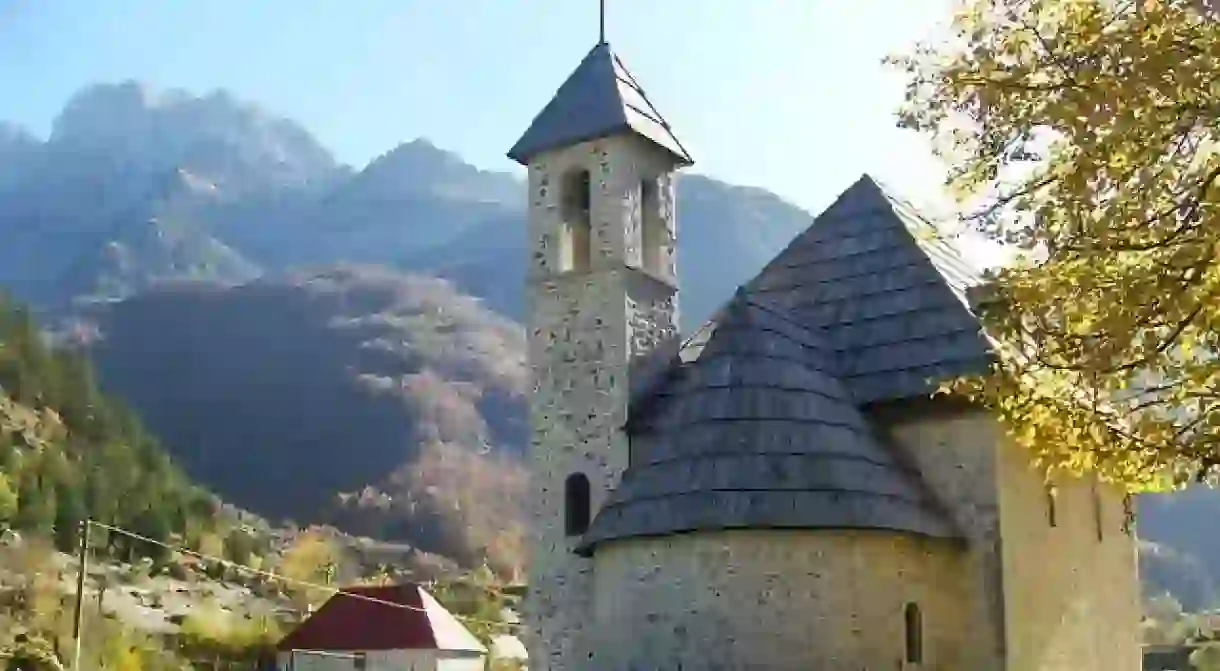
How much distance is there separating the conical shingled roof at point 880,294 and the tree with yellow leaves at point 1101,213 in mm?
6028

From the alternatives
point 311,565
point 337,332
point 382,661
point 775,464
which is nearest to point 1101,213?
point 775,464

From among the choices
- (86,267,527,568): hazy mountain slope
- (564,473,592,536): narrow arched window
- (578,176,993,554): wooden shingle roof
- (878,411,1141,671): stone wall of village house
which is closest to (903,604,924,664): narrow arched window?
(878,411,1141,671): stone wall of village house

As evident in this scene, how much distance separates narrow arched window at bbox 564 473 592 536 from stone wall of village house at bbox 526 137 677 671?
80 mm

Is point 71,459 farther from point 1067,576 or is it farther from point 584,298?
point 1067,576

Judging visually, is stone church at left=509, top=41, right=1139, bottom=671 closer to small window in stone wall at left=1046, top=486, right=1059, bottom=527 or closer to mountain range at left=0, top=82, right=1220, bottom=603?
small window in stone wall at left=1046, top=486, right=1059, bottom=527

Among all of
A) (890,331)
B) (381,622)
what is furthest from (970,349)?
(381,622)

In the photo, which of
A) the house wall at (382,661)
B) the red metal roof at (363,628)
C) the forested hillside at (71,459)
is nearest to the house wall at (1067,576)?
the red metal roof at (363,628)

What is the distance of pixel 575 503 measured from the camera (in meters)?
18.6

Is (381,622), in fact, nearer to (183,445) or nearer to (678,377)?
(678,377)

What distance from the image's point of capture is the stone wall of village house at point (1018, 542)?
15.9m

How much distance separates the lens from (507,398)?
429 ft

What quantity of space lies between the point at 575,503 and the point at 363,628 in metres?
20.1

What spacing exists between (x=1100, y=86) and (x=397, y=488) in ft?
323

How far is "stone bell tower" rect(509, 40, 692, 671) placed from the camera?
18.3 metres
